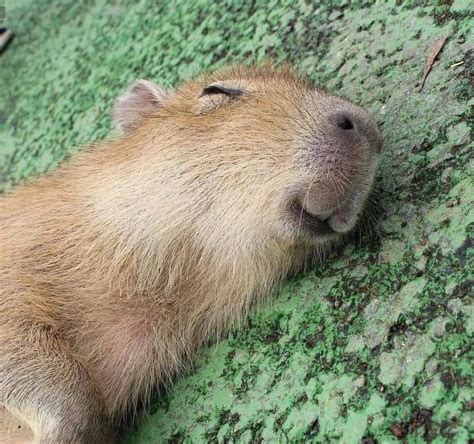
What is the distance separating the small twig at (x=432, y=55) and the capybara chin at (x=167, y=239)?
0.43m

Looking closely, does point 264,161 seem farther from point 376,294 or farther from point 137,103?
point 137,103

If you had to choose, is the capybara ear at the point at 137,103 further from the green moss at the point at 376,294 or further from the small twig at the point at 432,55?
the small twig at the point at 432,55

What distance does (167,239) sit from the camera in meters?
2.95

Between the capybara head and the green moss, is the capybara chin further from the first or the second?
the green moss

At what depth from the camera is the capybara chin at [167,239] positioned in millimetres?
2602

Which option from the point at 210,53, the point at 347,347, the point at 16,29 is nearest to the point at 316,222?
the point at 347,347

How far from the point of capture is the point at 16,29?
6.47 metres

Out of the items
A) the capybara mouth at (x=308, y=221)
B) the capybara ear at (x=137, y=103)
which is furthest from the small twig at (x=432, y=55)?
the capybara ear at (x=137, y=103)

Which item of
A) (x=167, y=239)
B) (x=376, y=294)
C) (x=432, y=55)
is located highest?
(x=432, y=55)

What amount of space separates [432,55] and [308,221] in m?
1.01

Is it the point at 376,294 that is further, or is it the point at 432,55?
the point at 432,55

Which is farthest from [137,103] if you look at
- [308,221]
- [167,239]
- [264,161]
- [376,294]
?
[376,294]

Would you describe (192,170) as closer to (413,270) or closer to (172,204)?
(172,204)

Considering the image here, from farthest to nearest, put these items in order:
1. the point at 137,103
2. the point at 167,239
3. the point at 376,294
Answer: the point at 137,103, the point at 167,239, the point at 376,294
